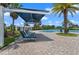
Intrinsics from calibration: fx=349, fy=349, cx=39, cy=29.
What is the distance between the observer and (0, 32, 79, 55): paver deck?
10094 millimetres

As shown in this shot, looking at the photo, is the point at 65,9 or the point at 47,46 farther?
the point at 47,46

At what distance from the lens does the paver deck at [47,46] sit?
10.1m

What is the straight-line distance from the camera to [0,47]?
401 inches

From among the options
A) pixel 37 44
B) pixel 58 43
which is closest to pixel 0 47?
pixel 37 44

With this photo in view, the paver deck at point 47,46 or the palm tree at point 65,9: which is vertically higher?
the palm tree at point 65,9

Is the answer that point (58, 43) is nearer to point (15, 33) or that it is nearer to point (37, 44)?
point (37, 44)

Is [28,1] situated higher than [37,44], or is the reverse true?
[28,1]

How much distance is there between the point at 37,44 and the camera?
1022 cm

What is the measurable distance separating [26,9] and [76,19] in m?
1.48

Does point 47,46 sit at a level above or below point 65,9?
below

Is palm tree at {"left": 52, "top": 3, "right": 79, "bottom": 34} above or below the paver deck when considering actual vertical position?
above

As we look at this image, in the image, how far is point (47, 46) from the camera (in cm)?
1022
